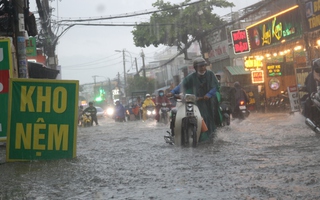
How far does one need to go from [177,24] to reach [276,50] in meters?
18.4

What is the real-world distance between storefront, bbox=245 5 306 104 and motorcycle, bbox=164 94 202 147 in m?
12.4

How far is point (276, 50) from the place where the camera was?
78.6 feet

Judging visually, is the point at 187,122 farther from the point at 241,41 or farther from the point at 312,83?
the point at 241,41

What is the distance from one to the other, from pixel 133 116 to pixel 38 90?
26323 mm

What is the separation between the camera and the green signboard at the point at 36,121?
789cm

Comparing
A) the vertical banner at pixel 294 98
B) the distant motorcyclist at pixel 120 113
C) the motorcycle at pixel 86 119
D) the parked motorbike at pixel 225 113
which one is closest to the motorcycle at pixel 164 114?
the vertical banner at pixel 294 98

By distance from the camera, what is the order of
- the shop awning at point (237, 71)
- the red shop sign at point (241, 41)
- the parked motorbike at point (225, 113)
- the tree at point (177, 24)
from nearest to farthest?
the parked motorbike at point (225, 113) < the red shop sign at point (241, 41) < the shop awning at point (237, 71) < the tree at point (177, 24)

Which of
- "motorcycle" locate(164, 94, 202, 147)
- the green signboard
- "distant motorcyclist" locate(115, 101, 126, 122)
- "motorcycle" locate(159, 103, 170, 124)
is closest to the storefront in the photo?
"motorcycle" locate(159, 103, 170, 124)

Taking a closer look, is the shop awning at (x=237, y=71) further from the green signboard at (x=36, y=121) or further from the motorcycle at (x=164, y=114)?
the green signboard at (x=36, y=121)

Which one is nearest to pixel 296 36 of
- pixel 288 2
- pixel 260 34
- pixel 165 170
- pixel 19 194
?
pixel 260 34

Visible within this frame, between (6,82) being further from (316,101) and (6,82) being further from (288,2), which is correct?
(288,2)

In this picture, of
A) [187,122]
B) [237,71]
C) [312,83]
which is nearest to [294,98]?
[312,83]

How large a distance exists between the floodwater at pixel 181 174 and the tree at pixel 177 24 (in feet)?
111

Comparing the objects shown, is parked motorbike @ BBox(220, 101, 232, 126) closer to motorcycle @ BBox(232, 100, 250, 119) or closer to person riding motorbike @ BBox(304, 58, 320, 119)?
motorcycle @ BBox(232, 100, 250, 119)
